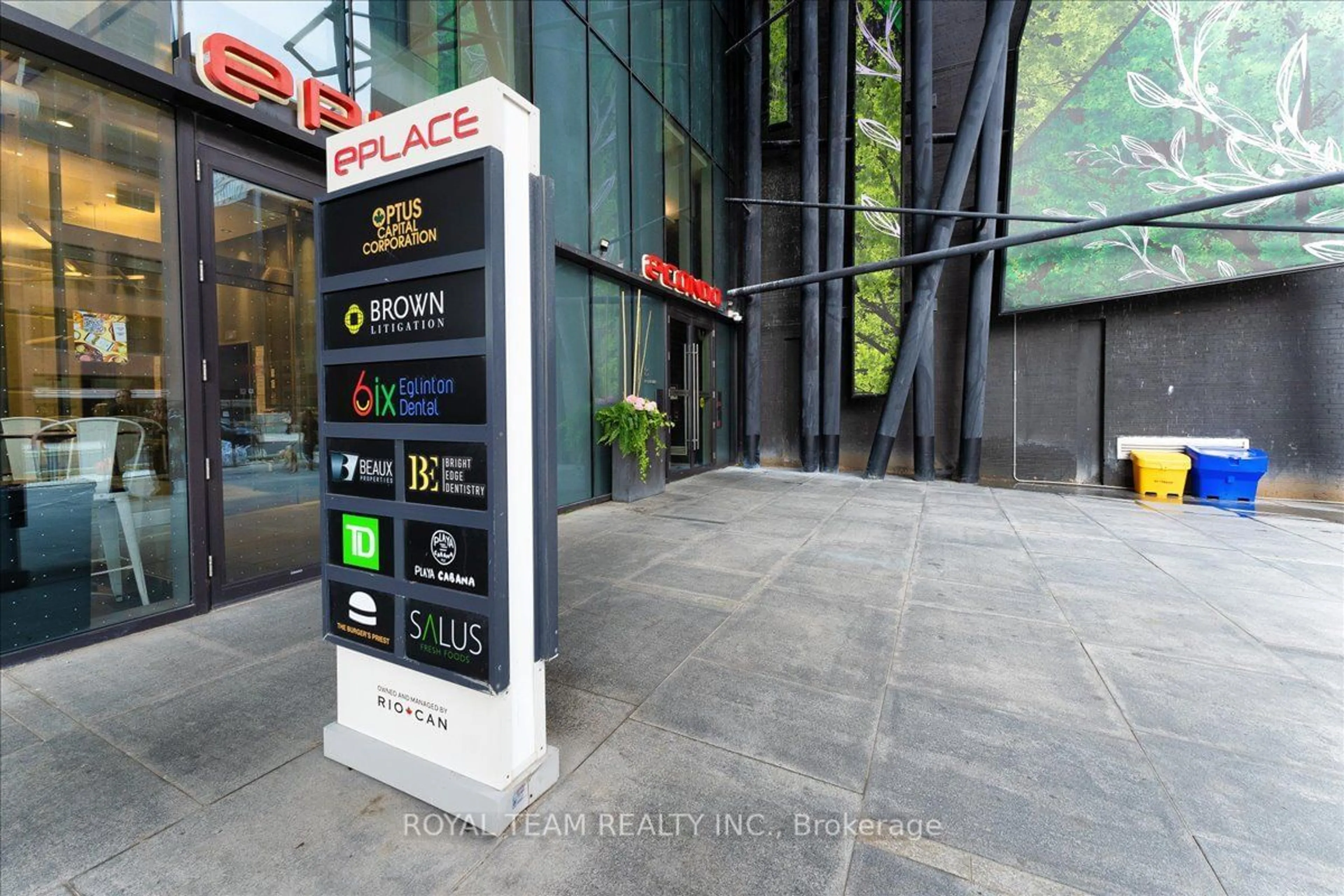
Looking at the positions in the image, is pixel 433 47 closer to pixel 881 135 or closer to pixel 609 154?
pixel 609 154

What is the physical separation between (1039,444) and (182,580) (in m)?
12.5

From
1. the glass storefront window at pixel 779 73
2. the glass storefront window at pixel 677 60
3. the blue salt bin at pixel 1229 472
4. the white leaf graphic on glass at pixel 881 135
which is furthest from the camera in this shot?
the glass storefront window at pixel 779 73

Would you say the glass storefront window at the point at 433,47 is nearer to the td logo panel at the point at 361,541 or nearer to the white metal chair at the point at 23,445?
the white metal chair at the point at 23,445

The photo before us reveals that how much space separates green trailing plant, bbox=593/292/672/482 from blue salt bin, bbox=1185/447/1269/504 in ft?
27.6

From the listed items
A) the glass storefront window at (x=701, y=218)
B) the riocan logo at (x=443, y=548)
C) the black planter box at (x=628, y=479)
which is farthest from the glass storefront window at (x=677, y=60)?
the riocan logo at (x=443, y=548)

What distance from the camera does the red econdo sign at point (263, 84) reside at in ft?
11.6

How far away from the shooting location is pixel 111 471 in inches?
134

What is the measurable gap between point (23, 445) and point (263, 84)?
286 centimetres

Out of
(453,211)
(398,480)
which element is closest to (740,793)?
(398,480)

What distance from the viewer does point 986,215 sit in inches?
344

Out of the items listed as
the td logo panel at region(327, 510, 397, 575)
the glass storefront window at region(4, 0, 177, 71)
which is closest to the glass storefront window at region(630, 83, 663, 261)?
the glass storefront window at region(4, 0, 177, 71)

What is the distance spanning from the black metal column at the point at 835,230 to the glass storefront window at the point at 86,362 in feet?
33.6

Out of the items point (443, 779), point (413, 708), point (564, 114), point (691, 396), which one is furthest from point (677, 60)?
point (443, 779)

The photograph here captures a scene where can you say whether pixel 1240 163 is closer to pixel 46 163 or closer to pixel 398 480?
pixel 398 480
